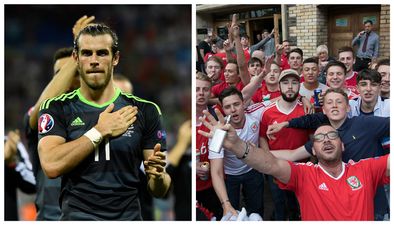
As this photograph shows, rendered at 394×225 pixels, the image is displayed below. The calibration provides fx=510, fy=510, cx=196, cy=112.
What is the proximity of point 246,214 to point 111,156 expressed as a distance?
1.10 m

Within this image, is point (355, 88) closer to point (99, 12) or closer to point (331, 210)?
point (331, 210)

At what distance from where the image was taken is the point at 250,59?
3.75 metres

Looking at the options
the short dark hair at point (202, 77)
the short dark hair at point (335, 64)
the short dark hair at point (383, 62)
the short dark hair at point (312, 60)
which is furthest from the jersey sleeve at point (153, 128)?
the short dark hair at point (383, 62)

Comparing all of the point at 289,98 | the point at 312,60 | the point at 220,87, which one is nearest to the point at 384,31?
the point at 312,60

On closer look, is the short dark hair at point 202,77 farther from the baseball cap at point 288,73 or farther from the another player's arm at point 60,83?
the another player's arm at point 60,83

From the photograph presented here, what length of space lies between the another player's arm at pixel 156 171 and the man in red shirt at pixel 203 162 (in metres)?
0.25

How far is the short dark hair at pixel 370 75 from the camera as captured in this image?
12.1 feet

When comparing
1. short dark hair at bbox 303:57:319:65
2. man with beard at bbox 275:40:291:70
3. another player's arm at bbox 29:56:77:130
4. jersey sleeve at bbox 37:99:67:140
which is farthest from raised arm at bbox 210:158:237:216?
another player's arm at bbox 29:56:77:130

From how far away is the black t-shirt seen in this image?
3.50 m

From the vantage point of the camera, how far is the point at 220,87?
3.74m

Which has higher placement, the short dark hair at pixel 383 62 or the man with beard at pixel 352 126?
the short dark hair at pixel 383 62

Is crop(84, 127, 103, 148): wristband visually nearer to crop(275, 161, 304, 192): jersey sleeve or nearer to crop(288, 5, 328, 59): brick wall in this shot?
crop(275, 161, 304, 192): jersey sleeve

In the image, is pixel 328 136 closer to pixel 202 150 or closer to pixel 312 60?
pixel 312 60
